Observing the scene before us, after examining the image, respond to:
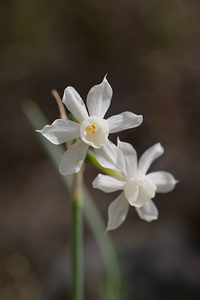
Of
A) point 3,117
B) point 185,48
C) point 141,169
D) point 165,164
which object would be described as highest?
point 3,117

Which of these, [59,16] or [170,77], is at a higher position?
[59,16]

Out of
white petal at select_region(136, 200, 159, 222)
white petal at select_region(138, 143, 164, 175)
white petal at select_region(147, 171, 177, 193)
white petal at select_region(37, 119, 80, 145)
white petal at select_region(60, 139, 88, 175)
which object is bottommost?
white petal at select_region(136, 200, 159, 222)

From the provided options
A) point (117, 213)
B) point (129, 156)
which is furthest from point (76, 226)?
point (129, 156)

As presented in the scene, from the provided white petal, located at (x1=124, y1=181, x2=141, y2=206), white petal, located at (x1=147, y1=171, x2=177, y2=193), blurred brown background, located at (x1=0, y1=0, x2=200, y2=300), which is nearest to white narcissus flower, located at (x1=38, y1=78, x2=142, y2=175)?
white petal, located at (x1=124, y1=181, x2=141, y2=206)

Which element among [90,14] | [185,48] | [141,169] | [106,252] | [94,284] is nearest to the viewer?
[141,169]

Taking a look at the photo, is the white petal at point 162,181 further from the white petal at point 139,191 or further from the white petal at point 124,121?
the white petal at point 124,121

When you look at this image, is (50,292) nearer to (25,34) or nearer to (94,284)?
(94,284)

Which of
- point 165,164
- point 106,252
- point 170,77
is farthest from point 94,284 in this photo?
point 170,77

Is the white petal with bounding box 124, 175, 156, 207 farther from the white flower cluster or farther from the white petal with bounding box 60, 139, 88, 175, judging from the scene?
the white petal with bounding box 60, 139, 88, 175
